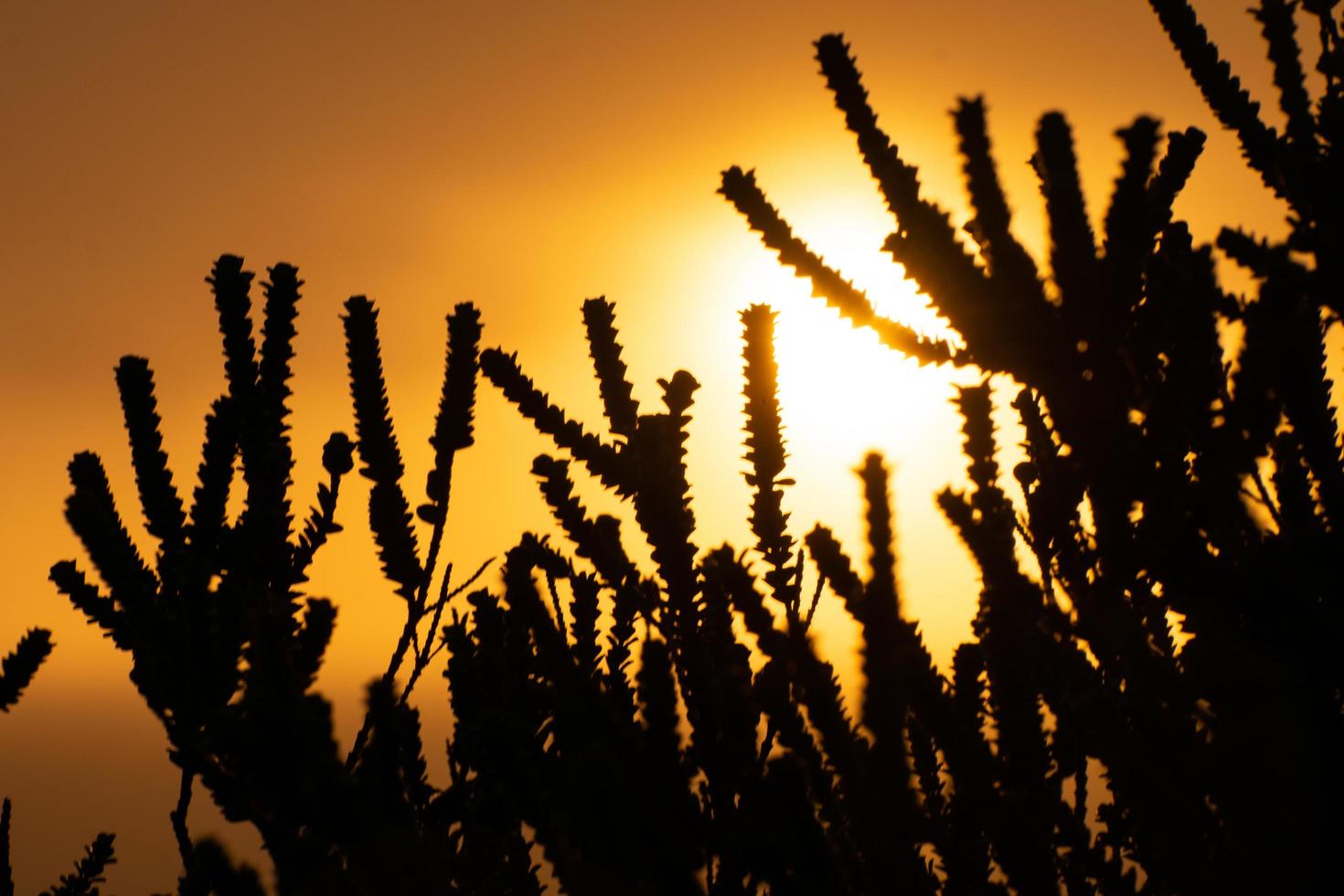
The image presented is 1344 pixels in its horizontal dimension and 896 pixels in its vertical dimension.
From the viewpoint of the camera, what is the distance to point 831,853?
1.95 metres

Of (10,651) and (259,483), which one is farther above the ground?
(259,483)

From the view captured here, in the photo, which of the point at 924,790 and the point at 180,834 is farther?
the point at 924,790

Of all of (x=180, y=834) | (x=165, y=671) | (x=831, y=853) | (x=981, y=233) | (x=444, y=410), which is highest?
(x=444, y=410)

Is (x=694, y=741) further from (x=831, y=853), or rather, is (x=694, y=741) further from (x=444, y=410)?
(x=444, y=410)

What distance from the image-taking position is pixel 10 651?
329 cm

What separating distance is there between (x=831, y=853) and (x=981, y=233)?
1135mm

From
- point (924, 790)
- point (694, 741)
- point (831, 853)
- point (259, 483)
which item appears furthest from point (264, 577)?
point (924, 790)

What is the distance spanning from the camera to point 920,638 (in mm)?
1959

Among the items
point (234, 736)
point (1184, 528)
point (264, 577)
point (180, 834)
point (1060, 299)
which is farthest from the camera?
point (264, 577)

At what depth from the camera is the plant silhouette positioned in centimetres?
185

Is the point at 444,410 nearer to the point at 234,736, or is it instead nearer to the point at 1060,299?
the point at 234,736

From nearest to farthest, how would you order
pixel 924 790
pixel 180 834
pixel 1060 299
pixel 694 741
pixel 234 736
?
pixel 234 736, pixel 1060 299, pixel 694 741, pixel 180 834, pixel 924 790

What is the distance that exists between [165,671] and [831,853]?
140 centimetres

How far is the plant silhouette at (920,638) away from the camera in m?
1.85
